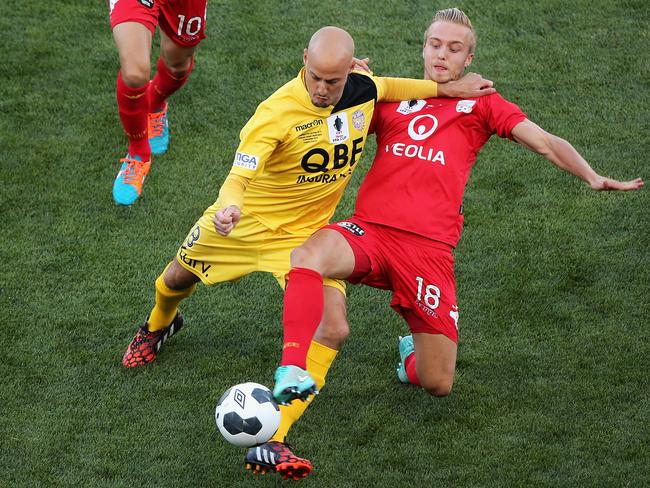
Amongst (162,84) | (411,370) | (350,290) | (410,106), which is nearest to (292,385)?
(411,370)

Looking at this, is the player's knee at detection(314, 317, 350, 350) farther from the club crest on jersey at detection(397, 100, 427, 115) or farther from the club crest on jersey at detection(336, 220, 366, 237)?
the club crest on jersey at detection(397, 100, 427, 115)

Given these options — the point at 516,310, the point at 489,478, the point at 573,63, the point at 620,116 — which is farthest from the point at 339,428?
the point at 573,63

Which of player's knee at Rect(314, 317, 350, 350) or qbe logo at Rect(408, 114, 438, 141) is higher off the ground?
qbe logo at Rect(408, 114, 438, 141)

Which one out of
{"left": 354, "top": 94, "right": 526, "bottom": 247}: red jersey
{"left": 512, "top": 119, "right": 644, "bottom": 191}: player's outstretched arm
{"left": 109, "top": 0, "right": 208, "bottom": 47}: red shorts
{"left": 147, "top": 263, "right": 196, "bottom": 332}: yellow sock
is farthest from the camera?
{"left": 109, "top": 0, "right": 208, "bottom": 47}: red shorts

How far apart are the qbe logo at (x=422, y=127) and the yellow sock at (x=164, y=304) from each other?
1491mm

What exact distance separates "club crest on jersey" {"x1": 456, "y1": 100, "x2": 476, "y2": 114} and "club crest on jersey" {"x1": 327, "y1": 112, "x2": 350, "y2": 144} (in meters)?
0.67

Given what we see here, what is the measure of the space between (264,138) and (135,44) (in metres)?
1.72

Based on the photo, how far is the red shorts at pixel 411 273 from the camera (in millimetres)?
5562

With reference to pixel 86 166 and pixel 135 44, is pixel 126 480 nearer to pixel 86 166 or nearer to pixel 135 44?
pixel 135 44

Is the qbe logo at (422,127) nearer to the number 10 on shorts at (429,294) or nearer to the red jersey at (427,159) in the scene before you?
the red jersey at (427,159)

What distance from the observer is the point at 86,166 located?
790 centimetres

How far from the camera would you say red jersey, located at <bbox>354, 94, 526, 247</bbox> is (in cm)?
567

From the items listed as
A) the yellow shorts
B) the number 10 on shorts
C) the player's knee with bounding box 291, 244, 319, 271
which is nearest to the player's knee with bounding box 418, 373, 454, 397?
the number 10 on shorts

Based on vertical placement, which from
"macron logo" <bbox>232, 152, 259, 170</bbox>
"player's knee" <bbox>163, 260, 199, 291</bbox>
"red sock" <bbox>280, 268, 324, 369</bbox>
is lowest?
"player's knee" <bbox>163, 260, 199, 291</bbox>
